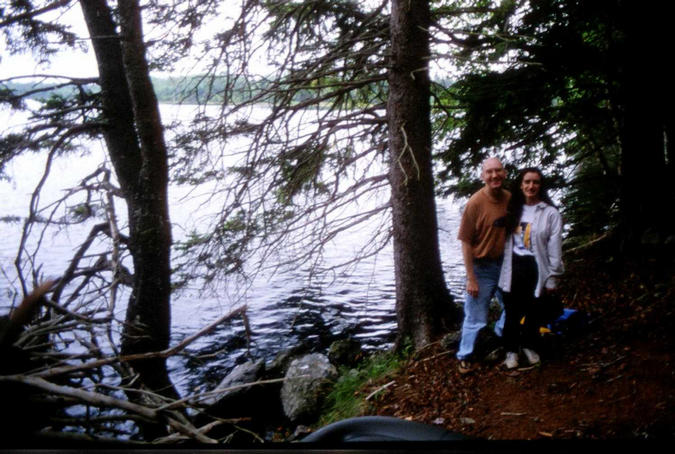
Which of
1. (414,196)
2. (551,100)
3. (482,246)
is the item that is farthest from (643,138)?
(414,196)

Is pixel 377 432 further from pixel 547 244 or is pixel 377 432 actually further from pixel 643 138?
pixel 643 138

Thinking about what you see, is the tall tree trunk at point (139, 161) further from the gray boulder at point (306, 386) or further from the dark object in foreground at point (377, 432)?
the dark object in foreground at point (377, 432)

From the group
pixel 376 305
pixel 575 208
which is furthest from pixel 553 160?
pixel 376 305

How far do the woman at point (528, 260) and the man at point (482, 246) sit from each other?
9 cm

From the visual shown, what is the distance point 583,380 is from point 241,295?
278 cm

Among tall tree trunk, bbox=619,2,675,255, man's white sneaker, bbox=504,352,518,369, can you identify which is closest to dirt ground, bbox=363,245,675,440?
man's white sneaker, bbox=504,352,518,369

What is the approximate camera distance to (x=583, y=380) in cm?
225

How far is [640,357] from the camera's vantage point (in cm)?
222

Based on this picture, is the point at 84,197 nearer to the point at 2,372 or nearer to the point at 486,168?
the point at 2,372

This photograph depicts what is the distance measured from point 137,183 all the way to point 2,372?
2.85m

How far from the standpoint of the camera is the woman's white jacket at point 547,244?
8.93 feet

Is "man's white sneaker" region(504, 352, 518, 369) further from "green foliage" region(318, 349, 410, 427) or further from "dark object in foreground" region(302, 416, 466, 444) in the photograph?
"dark object in foreground" region(302, 416, 466, 444)

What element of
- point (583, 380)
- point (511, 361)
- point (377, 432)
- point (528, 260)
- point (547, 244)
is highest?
point (547, 244)

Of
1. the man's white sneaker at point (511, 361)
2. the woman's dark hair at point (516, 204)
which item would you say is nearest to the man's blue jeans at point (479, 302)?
the man's white sneaker at point (511, 361)
